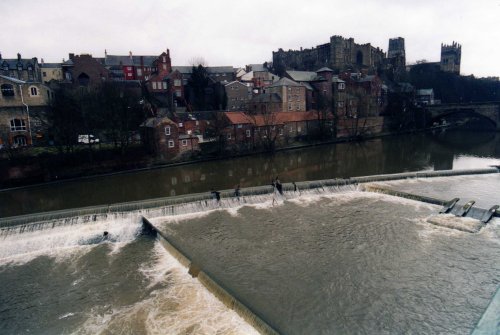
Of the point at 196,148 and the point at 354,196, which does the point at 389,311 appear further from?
the point at 196,148

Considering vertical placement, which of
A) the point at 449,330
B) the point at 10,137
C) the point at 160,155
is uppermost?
the point at 10,137

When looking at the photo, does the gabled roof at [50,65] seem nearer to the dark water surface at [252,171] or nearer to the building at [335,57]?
the dark water surface at [252,171]

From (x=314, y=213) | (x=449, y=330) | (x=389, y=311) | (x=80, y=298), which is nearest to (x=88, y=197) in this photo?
(x=80, y=298)

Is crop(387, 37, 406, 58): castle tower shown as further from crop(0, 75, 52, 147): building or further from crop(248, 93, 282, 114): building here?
crop(0, 75, 52, 147): building

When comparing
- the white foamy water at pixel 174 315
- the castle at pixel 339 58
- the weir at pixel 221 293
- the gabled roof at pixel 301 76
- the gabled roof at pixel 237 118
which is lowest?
the white foamy water at pixel 174 315

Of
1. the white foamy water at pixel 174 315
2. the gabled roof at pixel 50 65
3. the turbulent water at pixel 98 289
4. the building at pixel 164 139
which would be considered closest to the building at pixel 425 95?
the building at pixel 164 139

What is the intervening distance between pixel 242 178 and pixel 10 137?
2378 cm

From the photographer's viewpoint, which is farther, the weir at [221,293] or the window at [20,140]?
the window at [20,140]

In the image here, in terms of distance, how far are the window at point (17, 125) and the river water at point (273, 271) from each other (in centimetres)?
1504

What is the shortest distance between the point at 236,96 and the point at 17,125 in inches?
1265

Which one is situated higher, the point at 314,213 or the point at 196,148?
the point at 196,148

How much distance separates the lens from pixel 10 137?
33875 millimetres

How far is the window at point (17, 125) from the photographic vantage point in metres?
34.1

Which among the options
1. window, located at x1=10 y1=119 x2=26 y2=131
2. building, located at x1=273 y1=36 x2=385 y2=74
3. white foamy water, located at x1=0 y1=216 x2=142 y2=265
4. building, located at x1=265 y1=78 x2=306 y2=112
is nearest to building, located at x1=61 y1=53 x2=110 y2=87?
window, located at x1=10 y1=119 x2=26 y2=131
